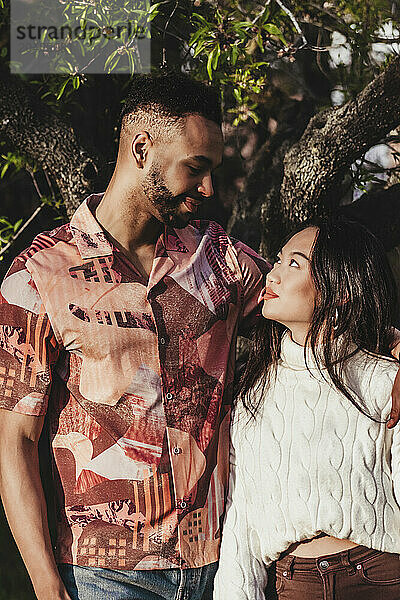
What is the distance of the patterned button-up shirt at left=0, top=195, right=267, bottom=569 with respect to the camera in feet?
7.59

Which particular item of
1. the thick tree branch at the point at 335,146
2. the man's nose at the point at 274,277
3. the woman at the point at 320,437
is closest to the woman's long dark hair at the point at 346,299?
the woman at the point at 320,437

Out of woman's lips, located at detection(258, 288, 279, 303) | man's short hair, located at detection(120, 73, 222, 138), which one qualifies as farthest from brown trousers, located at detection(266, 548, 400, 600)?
man's short hair, located at detection(120, 73, 222, 138)

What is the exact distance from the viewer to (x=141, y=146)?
2.48 meters

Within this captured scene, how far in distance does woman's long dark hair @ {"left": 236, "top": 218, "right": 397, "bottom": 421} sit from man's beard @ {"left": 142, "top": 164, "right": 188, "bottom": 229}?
1.42 feet

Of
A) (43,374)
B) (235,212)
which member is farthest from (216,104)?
(235,212)

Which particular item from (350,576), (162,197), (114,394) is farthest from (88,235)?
(350,576)

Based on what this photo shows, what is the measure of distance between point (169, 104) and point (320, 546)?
136 centimetres

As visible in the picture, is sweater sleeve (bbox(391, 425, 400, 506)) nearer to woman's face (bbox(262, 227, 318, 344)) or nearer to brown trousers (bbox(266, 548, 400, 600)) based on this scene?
brown trousers (bbox(266, 548, 400, 600))

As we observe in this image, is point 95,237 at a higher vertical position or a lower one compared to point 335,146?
lower

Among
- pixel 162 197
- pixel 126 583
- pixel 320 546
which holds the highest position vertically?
pixel 162 197

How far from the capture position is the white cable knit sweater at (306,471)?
228cm

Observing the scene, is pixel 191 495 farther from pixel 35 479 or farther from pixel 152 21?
pixel 152 21

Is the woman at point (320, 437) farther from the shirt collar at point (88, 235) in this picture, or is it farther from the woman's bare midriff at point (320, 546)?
the shirt collar at point (88, 235)

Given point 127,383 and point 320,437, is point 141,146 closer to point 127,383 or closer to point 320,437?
point 127,383
